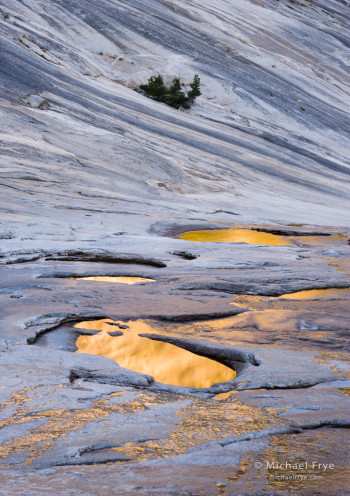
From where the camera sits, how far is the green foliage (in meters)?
27.7

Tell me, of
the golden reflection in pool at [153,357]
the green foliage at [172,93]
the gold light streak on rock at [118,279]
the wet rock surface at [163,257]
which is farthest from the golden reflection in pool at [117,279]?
the green foliage at [172,93]

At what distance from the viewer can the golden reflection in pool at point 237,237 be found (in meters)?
12.8

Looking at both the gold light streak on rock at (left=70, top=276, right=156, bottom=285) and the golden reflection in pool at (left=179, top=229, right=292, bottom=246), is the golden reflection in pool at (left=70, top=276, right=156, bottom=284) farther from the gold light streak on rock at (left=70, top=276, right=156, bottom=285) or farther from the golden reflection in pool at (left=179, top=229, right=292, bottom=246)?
the golden reflection in pool at (left=179, top=229, right=292, bottom=246)

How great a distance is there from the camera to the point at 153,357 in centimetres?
547

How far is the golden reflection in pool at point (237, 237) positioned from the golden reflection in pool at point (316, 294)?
434 centimetres

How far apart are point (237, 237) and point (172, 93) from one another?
1705 centimetres

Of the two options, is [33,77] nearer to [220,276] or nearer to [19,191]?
[19,191]

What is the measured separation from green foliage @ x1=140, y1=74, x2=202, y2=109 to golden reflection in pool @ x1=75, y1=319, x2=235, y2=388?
23188 millimetres

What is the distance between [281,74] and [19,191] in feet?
78.5

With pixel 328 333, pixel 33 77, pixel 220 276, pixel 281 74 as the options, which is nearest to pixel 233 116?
pixel 281 74

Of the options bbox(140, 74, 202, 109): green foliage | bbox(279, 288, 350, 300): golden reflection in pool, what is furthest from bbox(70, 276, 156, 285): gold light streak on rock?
bbox(140, 74, 202, 109): green foliage

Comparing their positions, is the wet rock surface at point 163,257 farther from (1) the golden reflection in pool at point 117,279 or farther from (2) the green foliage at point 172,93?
(2) the green foliage at point 172,93

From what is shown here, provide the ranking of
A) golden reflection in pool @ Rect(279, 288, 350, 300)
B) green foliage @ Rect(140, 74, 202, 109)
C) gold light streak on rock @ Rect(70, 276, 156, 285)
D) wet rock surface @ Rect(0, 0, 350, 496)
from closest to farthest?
wet rock surface @ Rect(0, 0, 350, 496)
golden reflection in pool @ Rect(279, 288, 350, 300)
gold light streak on rock @ Rect(70, 276, 156, 285)
green foliage @ Rect(140, 74, 202, 109)

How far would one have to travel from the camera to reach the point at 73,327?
20.5ft
